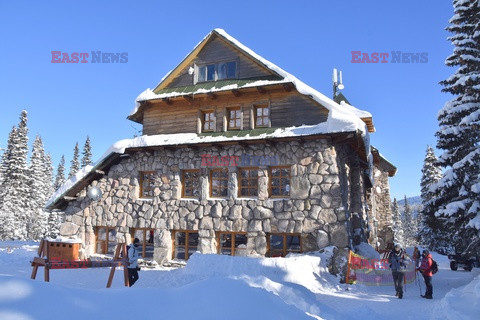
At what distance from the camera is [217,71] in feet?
53.6

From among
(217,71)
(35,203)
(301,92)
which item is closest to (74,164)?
(35,203)

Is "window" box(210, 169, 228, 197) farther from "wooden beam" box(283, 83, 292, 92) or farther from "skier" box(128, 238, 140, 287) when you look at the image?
"skier" box(128, 238, 140, 287)

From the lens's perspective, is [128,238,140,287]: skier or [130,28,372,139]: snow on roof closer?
[128,238,140,287]: skier

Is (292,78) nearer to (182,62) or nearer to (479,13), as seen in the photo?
(182,62)

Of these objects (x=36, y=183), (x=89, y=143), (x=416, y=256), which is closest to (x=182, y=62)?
→ (x=416, y=256)

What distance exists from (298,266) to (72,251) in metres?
10.2

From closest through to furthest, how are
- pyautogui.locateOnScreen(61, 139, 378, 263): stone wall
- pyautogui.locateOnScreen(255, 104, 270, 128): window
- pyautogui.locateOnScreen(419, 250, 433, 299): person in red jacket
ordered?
pyautogui.locateOnScreen(419, 250, 433, 299): person in red jacket < pyautogui.locateOnScreen(61, 139, 378, 263): stone wall < pyautogui.locateOnScreen(255, 104, 270, 128): window

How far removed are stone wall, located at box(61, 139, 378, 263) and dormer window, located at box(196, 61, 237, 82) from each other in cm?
334

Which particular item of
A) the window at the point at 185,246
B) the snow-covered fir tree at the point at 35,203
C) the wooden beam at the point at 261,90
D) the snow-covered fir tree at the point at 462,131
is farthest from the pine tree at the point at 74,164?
the snow-covered fir tree at the point at 462,131

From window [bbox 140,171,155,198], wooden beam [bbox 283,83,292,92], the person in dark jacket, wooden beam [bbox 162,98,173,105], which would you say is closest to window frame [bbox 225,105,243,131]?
wooden beam [bbox 283,83,292,92]

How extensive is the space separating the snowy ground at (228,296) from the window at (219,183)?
4.21m

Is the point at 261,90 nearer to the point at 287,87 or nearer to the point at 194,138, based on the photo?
the point at 287,87

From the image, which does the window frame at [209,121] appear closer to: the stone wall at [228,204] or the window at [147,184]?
the stone wall at [228,204]

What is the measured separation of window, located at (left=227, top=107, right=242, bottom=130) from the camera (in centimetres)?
1571
